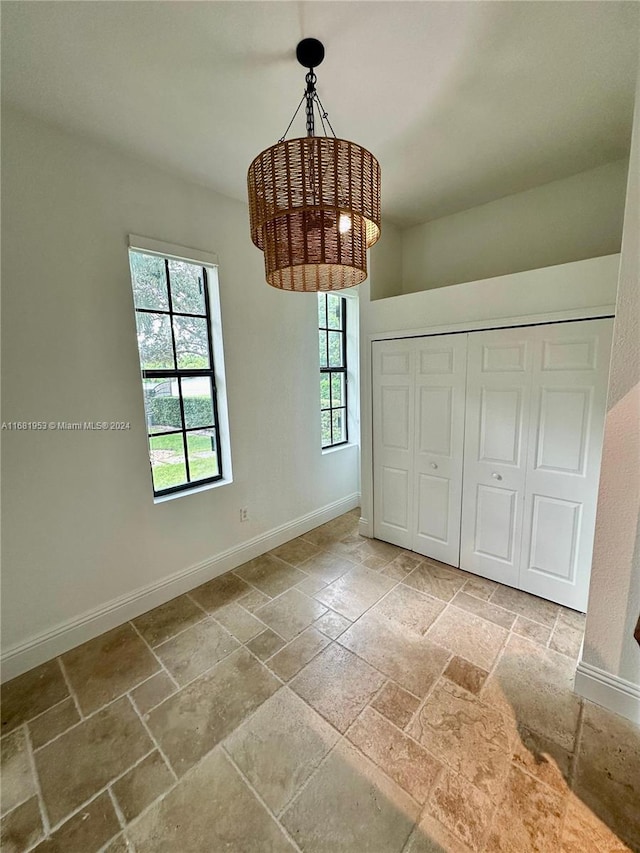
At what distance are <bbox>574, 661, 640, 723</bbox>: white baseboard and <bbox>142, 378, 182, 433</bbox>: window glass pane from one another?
2.66m

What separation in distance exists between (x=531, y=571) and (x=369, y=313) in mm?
2240

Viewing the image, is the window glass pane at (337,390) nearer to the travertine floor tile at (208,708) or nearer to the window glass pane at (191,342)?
the window glass pane at (191,342)

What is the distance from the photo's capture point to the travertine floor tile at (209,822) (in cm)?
113

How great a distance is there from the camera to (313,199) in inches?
45.9

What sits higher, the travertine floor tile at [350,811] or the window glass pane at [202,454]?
the window glass pane at [202,454]

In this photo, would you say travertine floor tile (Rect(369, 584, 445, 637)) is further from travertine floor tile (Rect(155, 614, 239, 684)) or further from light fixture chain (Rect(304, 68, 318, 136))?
light fixture chain (Rect(304, 68, 318, 136))

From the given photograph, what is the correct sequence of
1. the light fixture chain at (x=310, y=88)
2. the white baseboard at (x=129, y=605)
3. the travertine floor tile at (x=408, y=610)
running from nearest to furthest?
the light fixture chain at (x=310, y=88), the white baseboard at (x=129, y=605), the travertine floor tile at (x=408, y=610)

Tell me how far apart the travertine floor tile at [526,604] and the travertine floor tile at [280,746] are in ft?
4.63

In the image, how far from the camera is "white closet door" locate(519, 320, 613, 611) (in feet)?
6.51

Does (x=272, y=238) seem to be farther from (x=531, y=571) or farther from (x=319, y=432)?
(x=531, y=571)

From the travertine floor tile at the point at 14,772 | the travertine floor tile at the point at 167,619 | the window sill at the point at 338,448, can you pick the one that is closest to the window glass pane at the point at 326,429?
the window sill at the point at 338,448

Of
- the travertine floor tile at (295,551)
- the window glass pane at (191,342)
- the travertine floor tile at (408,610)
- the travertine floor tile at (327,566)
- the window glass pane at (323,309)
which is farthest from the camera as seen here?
the window glass pane at (323,309)

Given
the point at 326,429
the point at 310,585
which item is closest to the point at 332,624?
the point at 310,585

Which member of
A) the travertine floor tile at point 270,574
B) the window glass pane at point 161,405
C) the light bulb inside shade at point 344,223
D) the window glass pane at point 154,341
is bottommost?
the travertine floor tile at point 270,574
